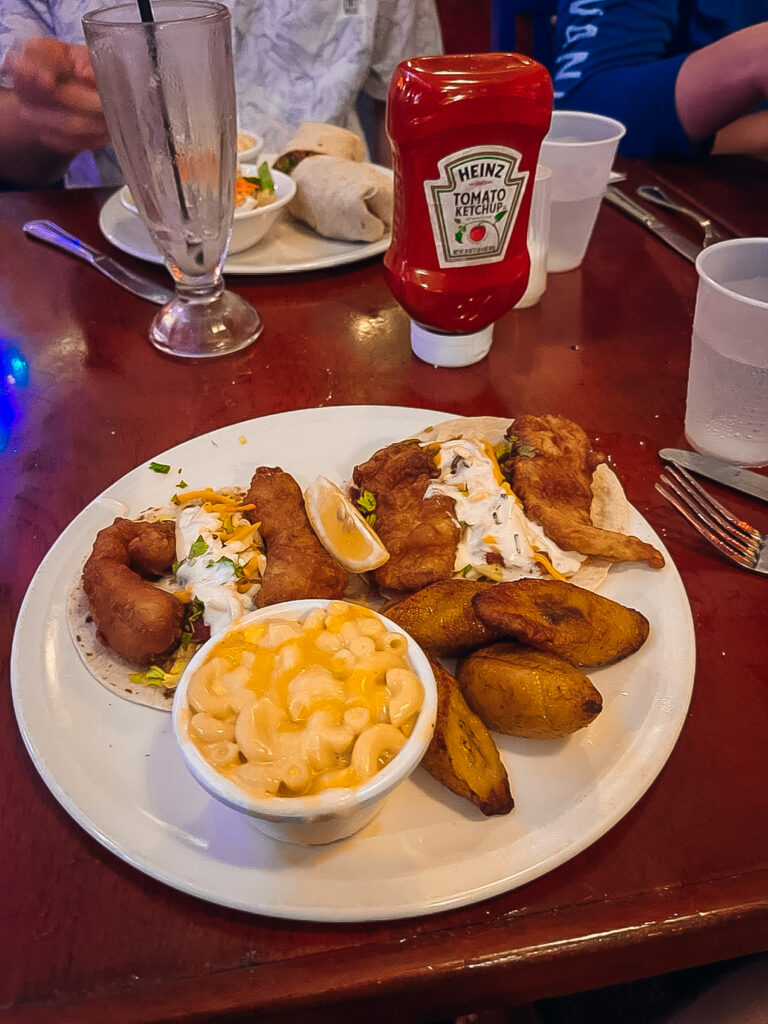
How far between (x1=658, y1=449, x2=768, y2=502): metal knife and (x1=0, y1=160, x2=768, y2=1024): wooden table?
4 cm

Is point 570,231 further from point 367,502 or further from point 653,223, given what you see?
point 367,502

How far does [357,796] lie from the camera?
2.80 feet

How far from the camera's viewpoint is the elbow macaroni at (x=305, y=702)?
2.92 feet

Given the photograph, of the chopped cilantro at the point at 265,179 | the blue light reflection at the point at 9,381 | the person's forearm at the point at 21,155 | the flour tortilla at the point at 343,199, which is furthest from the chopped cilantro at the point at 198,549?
the person's forearm at the point at 21,155

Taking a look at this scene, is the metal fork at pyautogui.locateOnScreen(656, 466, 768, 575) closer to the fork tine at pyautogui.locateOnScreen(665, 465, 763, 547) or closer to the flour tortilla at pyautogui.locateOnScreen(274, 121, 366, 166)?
the fork tine at pyautogui.locateOnScreen(665, 465, 763, 547)

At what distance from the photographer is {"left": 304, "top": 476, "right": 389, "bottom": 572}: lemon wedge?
1.32m

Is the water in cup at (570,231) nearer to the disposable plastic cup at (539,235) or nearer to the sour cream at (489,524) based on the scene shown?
the disposable plastic cup at (539,235)

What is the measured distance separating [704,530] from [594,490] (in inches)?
9.1

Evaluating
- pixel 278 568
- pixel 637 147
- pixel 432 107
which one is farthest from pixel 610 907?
pixel 637 147

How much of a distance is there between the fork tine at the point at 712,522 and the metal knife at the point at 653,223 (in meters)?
1.24

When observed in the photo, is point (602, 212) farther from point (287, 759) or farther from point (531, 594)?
point (287, 759)

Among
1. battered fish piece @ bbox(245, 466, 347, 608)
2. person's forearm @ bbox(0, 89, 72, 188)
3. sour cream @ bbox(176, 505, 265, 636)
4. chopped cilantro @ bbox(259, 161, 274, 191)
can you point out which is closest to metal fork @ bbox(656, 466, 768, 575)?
battered fish piece @ bbox(245, 466, 347, 608)

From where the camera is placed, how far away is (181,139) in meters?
1.83

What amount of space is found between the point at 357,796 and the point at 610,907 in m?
0.35
